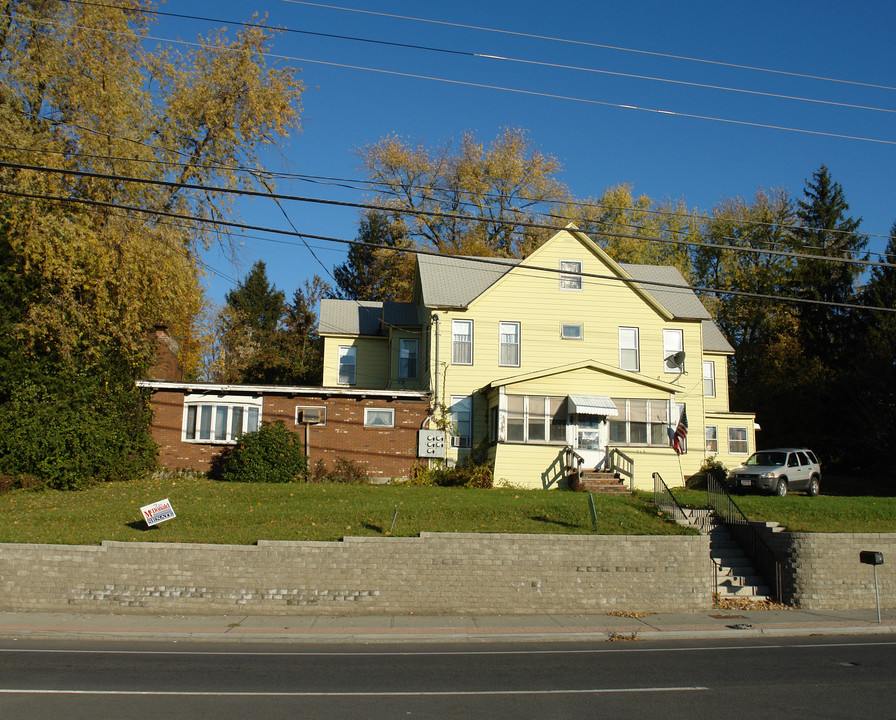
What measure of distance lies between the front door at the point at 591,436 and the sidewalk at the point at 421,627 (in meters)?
10.1

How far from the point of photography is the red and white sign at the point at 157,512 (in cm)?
1587

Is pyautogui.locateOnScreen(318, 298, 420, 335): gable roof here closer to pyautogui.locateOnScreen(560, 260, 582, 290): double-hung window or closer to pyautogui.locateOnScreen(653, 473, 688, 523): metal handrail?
pyautogui.locateOnScreen(560, 260, 582, 290): double-hung window

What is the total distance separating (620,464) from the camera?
25000mm

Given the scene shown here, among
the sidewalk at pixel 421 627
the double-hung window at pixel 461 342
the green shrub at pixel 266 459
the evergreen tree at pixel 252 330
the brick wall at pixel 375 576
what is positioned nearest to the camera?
the sidewalk at pixel 421 627

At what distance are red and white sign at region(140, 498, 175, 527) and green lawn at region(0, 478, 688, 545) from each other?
1.03ft

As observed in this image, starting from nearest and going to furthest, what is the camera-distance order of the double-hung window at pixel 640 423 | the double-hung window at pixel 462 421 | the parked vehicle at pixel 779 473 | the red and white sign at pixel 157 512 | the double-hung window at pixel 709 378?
the red and white sign at pixel 157 512 < the parked vehicle at pixel 779 473 < the double-hung window at pixel 640 423 < the double-hung window at pixel 462 421 < the double-hung window at pixel 709 378

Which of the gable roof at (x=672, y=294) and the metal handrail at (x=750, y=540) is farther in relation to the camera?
the gable roof at (x=672, y=294)

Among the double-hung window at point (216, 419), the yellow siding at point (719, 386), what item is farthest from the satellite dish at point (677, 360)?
the double-hung window at point (216, 419)

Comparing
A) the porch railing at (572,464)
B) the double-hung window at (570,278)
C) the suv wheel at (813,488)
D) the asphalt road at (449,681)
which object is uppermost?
the double-hung window at (570,278)

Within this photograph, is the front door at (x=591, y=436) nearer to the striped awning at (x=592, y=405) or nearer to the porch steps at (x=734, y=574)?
the striped awning at (x=592, y=405)

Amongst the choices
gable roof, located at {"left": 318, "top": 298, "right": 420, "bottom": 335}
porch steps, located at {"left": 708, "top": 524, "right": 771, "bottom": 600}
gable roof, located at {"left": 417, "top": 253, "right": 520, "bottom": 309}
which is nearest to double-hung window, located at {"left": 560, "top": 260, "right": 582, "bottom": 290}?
gable roof, located at {"left": 417, "top": 253, "right": 520, "bottom": 309}

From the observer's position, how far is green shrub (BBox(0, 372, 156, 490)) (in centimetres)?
2050

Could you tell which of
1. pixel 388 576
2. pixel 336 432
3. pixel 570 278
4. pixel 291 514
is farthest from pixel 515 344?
pixel 388 576

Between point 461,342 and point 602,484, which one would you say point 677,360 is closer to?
point 602,484
